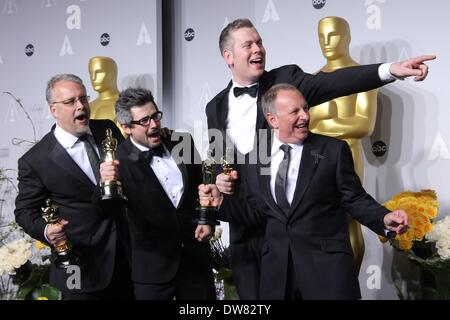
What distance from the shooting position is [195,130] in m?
4.04

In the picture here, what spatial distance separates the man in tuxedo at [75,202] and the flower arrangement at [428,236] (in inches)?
47.4

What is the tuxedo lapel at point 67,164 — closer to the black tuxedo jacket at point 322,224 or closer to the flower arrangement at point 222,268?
the black tuxedo jacket at point 322,224

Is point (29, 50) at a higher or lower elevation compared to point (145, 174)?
higher

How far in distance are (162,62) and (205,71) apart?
29 centimetres

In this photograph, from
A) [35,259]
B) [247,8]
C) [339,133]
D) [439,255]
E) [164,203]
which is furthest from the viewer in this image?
[35,259]

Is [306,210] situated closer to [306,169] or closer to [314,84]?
[306,169]

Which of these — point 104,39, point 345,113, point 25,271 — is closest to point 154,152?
point 345,113

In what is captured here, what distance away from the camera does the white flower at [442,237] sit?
2.73 metres

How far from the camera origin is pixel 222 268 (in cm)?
317

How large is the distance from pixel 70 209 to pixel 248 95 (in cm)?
79

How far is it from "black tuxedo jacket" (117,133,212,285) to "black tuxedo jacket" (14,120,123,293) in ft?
0.38
